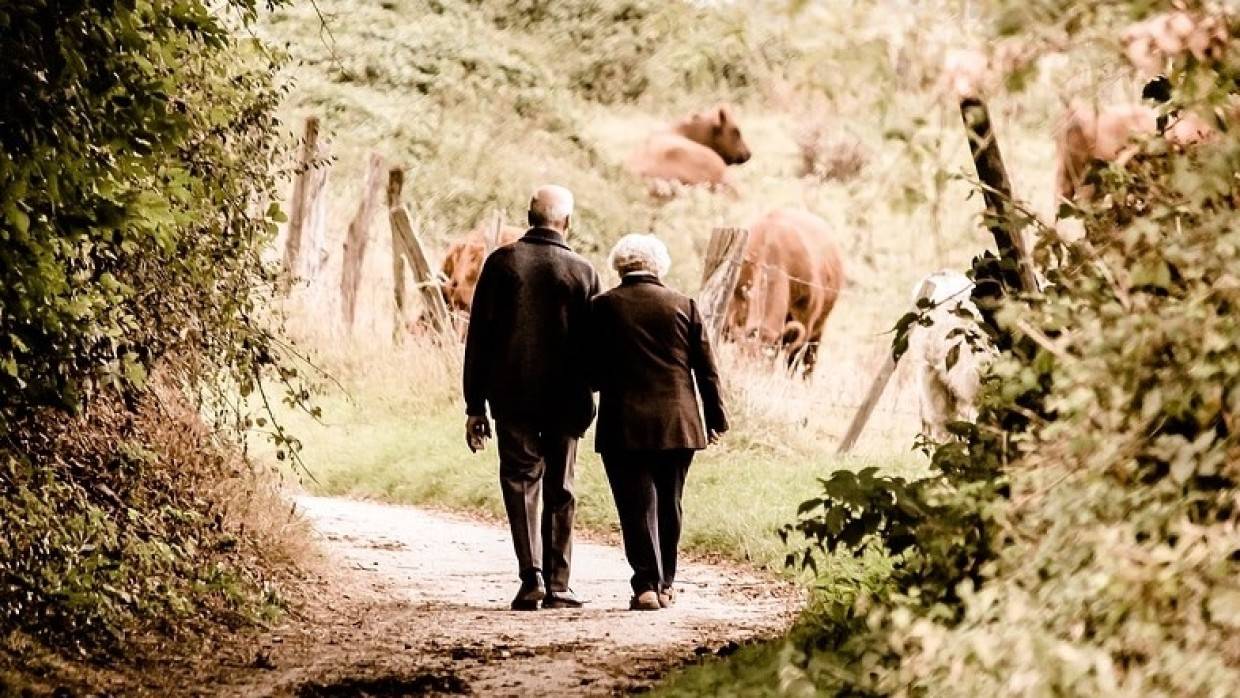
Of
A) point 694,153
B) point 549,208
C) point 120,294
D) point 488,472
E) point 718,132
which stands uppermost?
point 718,132

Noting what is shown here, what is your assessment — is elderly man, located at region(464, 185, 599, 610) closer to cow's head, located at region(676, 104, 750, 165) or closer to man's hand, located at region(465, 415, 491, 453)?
man's hand, located at region(465, 415, 491, 453)

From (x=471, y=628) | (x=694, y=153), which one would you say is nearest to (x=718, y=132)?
(x=694, y=153)

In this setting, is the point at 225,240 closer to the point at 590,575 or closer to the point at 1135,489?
the point at 590,575

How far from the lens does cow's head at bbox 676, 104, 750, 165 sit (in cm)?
3069

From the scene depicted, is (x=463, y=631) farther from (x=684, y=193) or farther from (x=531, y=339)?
(x=684, y=193)

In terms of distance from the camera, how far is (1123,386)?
431 cm

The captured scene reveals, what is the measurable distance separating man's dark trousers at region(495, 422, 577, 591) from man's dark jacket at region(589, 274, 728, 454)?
0.25 meters

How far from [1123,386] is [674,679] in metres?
2.84

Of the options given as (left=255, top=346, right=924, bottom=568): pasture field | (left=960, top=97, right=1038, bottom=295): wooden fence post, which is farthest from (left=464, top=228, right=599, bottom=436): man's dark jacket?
(left=960, top=97, right=1038, bottom=295): wooden fence post

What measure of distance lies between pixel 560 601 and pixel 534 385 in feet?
3.68

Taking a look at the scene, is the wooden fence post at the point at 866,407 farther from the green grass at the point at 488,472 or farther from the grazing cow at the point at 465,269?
the grazing cow at the point at 465,269

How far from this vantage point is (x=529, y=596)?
902cm

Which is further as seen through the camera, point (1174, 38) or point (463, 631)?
point (463, 631)

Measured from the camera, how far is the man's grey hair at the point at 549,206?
9.12 metres
